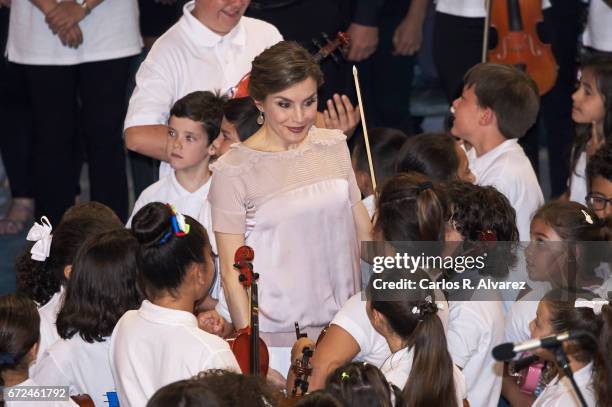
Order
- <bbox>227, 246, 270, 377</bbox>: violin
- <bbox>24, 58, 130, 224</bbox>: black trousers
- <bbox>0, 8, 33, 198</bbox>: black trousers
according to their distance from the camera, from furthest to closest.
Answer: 1. <bbox>0, 8, 33, 198</bbox>: black trousers
2. <bbox>24, 58, 130, 224</bbox>: black trousers
3. <bbox>227, 246, 270, 377</bbox>: violin


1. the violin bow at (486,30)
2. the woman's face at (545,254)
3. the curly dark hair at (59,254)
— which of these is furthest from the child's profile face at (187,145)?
the violin bow at (486,30)

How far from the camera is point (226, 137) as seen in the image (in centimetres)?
423

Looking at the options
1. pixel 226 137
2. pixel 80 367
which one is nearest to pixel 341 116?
pixel 226 137

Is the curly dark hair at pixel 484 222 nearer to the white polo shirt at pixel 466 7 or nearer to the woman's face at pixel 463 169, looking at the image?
the woman's face at pixel 463 169

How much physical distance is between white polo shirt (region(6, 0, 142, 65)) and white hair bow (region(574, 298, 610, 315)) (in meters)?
2.71

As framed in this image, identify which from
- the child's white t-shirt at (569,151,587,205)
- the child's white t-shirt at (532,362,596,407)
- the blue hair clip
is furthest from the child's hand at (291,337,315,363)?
the child's white t-shirt at (569,151,587,205)

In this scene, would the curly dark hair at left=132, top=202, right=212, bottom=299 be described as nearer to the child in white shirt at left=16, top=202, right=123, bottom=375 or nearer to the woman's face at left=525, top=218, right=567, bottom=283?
the child in white shirt at left=16, top=202, right=123, bottom=375

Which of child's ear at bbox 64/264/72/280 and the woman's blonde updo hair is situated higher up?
the woman's blonde updo hair

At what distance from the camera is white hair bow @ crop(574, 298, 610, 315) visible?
3334 mm

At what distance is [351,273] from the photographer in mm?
3764

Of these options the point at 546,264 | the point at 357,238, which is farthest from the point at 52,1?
the point at 546,264

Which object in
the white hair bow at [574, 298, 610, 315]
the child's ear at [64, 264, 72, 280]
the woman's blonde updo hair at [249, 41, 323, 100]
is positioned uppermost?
the woman's blonde updo hair at [249, 41, 323, 100]

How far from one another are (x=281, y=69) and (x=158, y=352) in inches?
39.3

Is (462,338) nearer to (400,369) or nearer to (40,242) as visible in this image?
(400,369)
